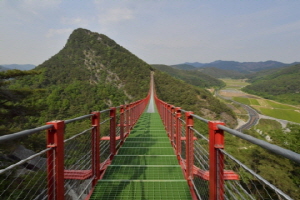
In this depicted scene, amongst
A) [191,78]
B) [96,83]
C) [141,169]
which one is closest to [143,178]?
[141,169]

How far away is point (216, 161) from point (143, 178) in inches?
62.8

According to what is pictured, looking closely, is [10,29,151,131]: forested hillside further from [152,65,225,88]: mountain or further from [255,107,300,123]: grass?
[152,65,225,88]: mountain

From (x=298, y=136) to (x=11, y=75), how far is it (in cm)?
1898

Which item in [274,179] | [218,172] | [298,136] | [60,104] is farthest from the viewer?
[60,104]

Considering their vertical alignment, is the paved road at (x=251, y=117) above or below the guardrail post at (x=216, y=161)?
below

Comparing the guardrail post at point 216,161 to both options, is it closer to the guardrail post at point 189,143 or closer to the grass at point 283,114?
the guardrail post at point 189,143

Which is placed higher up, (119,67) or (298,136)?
(119,67)

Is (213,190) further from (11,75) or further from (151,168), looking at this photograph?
(11,75)

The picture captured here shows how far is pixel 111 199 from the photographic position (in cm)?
237

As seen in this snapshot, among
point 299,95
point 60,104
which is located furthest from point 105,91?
point 299,95

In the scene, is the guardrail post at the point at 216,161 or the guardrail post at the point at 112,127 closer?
the guardrail post at the point at 216,161

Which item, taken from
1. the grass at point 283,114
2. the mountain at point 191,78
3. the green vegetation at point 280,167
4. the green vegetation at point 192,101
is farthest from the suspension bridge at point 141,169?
the mountain at point 191,78

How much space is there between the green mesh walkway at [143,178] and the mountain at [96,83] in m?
29.5

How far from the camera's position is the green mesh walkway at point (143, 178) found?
249 cm
